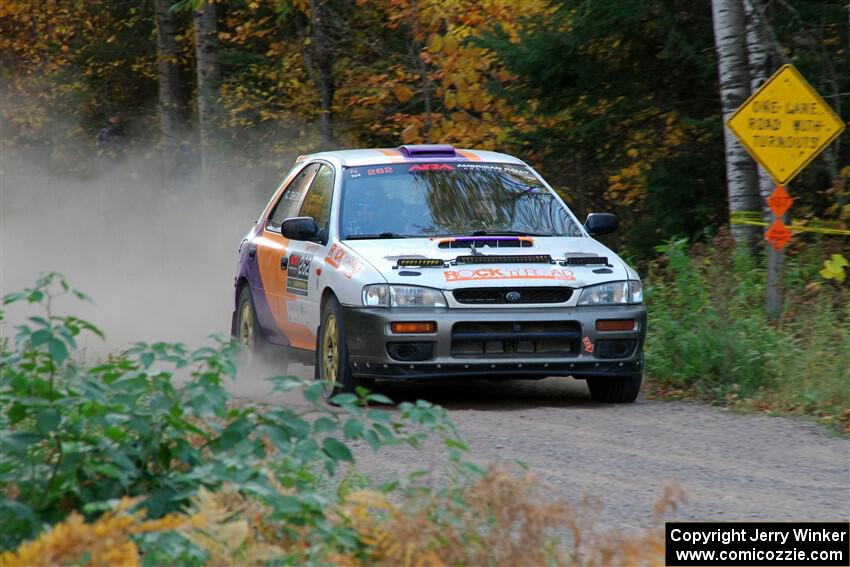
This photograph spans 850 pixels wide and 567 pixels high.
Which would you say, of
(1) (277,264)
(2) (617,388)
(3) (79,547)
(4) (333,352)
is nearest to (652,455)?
(2) (617,388)

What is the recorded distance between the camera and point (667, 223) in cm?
1611

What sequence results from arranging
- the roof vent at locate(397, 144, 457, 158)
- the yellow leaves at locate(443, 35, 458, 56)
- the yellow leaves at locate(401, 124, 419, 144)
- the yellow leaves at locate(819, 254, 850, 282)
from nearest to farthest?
the roof vent at locate(397, 144, 457, 158) < the yellow leaves at locate(819, 254, 850, 282) < the yellow leaves at locate(443, 35, 458, 56) < the yellow leaves at locate(401, 124, 419, 144)

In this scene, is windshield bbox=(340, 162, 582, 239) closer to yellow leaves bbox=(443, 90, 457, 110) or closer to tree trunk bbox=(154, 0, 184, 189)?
yellow leaves bbox=(443, 90, 457, 110)

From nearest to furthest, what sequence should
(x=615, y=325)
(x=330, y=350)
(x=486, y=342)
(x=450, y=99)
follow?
(x=486, y=342) < (x=615, y=325) < (x=330, y=350) < (x=450, y=99)

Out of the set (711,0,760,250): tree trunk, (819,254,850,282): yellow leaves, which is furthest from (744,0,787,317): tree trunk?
(819,254,850,282): yellow leaves

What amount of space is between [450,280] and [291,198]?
2.78 meters

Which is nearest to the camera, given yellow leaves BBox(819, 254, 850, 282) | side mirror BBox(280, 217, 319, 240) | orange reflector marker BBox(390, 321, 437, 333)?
orange reflector marker BBox(390, 321, 437, 333)

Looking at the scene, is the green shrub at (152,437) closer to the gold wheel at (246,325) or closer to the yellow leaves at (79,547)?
the yellow leaves at (79,547)

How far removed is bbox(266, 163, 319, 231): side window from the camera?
12.1 m

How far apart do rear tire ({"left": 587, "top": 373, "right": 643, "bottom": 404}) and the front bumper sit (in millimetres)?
329

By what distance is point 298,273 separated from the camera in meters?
11.2

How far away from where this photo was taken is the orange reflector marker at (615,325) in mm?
10065

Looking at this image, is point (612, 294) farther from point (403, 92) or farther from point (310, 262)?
point (403, 92)

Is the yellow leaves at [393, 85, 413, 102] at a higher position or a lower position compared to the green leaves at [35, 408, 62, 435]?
higher
